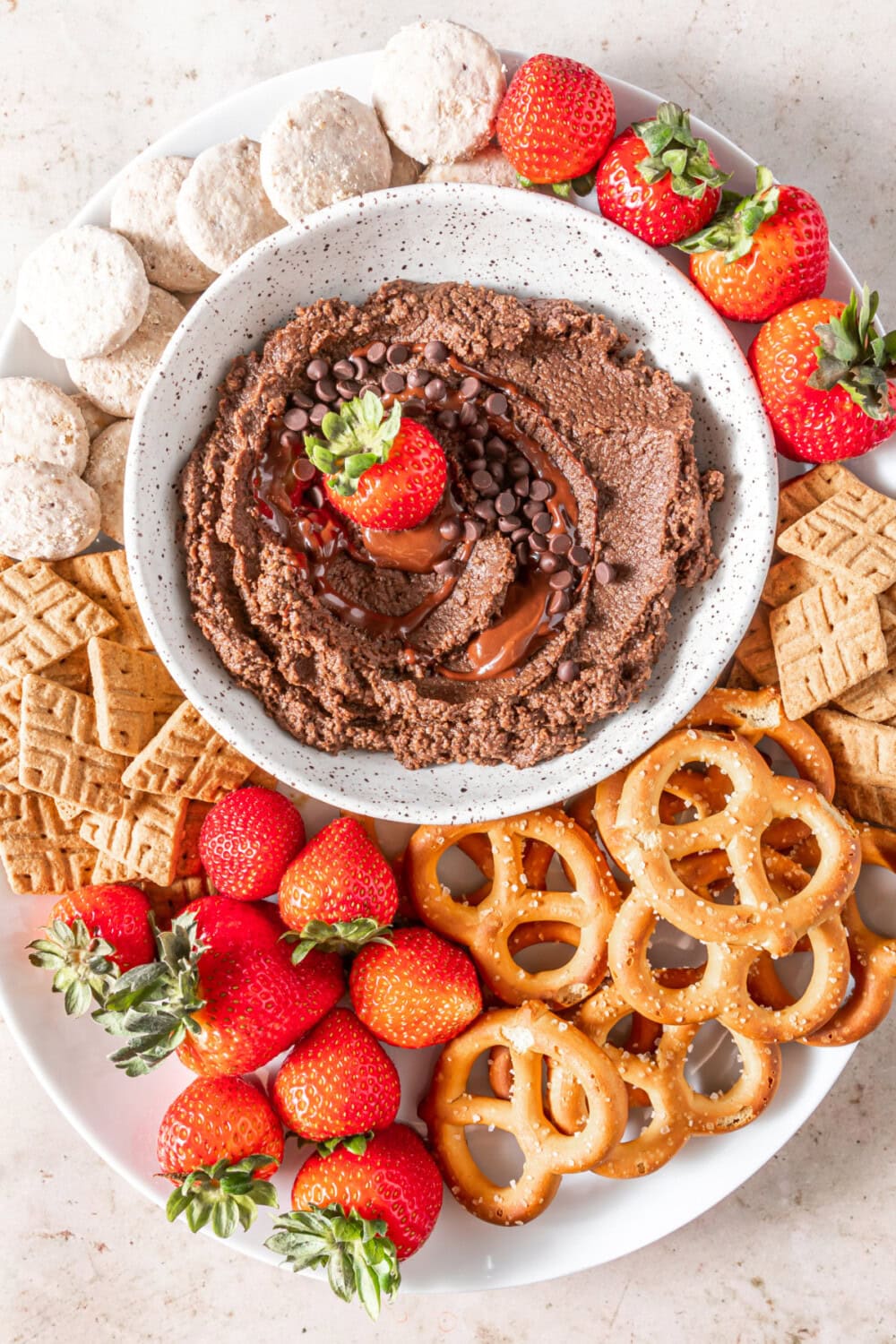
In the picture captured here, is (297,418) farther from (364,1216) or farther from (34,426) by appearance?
(364,1216)

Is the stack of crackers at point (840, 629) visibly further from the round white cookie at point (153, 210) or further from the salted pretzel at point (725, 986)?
the round white cookie at point (153, 210)

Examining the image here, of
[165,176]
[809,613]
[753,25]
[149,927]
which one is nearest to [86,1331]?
[149,927]

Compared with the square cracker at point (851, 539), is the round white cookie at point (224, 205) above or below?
above

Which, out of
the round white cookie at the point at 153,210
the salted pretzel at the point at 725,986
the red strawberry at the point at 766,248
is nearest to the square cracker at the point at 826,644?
the salted pretzel at the point at 725,986

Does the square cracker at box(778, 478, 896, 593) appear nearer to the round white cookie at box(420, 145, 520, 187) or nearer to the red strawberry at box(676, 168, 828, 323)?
the red strawberry at box(676, 168, 828, 323)

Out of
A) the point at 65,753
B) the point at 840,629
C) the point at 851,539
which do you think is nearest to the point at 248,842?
the point at 65,753

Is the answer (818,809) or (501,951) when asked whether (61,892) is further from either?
(818,809)

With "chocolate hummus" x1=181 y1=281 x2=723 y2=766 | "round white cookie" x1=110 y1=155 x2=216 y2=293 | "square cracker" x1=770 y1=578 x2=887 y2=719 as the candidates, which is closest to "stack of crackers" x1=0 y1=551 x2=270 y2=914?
"chocolate hummus" x1=181 y1=281 x2=723 y2=766
